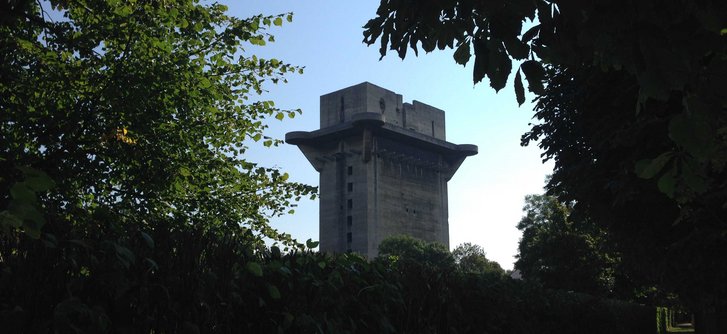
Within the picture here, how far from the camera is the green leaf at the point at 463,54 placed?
13.2 feet

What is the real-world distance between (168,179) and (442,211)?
114m

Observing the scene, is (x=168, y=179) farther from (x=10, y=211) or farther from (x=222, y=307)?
(x=10, y=211)

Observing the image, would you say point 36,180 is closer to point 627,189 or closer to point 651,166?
point 651,166

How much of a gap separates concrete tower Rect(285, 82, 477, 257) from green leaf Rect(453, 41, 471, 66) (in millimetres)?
102590

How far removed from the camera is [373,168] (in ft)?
360

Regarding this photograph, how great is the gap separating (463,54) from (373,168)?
347 feet

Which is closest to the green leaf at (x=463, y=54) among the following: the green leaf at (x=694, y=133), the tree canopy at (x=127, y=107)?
the green leaf at (x=694, y=133)

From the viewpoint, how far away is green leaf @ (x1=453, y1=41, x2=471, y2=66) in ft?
13.2

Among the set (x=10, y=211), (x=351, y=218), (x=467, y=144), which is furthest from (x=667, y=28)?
(x=467, y=144)

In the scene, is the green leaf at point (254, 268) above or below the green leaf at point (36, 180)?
below

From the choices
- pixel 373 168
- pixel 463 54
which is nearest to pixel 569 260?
pixel 463 54

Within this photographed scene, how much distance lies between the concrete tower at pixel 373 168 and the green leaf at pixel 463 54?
103m

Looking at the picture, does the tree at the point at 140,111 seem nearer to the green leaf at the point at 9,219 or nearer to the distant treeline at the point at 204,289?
the distant treeline at the point at 204,289

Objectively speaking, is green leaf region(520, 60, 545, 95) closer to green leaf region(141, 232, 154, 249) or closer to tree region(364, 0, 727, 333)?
tree region(364, 0, 727, 333)
